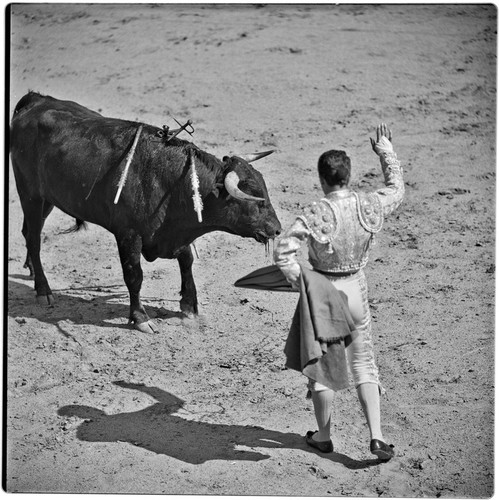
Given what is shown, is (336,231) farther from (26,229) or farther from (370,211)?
(26,229)

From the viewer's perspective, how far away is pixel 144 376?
348 inches

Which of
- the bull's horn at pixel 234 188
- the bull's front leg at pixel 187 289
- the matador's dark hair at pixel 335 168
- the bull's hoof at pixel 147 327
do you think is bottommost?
the bull's hoof at pixel 147 327

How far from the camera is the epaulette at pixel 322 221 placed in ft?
22.3

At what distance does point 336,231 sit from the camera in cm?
A: 683

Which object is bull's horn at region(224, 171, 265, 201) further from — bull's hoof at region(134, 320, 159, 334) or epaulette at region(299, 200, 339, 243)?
epaulette at region(299, 200, 339, 243)

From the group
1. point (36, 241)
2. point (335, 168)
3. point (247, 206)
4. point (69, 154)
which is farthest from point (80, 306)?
point (335, 168)

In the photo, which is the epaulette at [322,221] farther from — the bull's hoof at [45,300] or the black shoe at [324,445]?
the bull's hoof at [45,300]

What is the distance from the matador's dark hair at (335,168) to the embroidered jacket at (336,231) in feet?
0.26

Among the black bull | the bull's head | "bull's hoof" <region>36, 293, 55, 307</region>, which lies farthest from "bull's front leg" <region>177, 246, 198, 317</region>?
"bull's hoof" <region>36, 293, 55, 307</region>

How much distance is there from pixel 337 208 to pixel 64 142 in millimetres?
3773

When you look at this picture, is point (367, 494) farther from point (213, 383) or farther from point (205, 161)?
point (205, 161)

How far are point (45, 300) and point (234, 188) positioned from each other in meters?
2.30

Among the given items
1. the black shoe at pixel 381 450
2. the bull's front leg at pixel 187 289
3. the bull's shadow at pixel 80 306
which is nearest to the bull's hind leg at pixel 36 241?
the bull's shadow at pixel 80 306

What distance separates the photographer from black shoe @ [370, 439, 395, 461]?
23.6 feet
